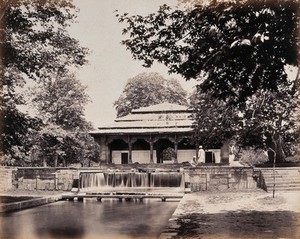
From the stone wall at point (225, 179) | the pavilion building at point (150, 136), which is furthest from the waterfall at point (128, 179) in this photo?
the pavilion building at point (150, 136)

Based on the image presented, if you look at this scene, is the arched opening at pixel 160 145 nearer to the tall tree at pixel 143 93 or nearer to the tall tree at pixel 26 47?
the tall tree at pixel 143 93

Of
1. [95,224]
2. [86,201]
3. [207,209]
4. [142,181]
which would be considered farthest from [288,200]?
[142,181]

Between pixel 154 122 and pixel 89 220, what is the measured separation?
21.2 meters

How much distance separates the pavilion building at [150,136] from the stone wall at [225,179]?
8.41 meters

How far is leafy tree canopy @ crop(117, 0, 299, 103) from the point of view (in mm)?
9016

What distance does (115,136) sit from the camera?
→ 35188 mm

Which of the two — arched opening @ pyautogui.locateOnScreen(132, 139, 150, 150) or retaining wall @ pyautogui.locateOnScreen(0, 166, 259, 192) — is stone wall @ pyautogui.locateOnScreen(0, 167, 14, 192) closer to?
retaining wall @ pyautogui.locateOnScreen(0, 166, 259, 192)

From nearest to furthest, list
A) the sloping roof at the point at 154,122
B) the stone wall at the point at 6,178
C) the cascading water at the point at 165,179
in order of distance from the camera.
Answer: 1. the stone wall at the point at 6,178
2. the cascading water at the point at 165,179
3. the sloping roof at the point at 154,122

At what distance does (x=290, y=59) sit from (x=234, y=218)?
4.96m

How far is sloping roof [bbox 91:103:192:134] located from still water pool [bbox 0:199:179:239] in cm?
1362

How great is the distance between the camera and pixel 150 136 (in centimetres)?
3428

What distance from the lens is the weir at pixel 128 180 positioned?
1032 inches

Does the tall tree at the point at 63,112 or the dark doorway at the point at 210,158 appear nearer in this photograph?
the dark doorway at the point at 210,158

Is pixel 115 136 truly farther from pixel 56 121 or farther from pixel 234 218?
pixel 234 218
